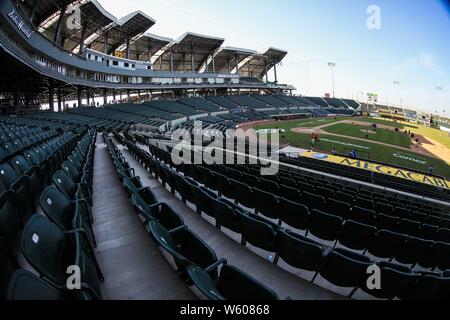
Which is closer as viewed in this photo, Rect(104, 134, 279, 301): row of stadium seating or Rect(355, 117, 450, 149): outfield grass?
Rect(104, 134, 279, 301): row of stadium seating

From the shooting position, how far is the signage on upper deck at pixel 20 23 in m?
21.5

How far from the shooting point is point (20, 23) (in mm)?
23344

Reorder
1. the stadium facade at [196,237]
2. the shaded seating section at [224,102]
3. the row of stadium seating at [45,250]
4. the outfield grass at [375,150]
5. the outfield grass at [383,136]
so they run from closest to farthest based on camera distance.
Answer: the row of stadium seating at [45,250], the stadium facade at [196,237], the outfield grass at [375,150], the outfield grass at [383,136], the shaded seating section at [224,102]

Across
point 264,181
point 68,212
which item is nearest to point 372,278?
point 68,212

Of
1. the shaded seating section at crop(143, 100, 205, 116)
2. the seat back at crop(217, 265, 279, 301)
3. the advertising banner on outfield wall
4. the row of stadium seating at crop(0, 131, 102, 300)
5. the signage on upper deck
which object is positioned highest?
the signage on upper deck

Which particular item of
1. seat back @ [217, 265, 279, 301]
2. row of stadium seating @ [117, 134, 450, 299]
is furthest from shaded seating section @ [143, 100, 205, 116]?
seat back @ [217, 265, 279, 301]

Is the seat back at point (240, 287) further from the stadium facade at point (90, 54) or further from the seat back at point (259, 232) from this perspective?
the stadium facade at point (90, 54)

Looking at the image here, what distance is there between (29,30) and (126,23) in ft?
94.5

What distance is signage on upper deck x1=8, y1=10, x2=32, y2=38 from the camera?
21.5 m

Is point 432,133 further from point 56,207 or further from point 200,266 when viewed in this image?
point 56,207

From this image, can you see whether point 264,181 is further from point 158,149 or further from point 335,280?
point 158,149

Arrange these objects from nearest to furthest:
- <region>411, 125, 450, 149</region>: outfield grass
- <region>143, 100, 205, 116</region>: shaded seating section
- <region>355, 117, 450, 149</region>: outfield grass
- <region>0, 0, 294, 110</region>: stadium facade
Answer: <region>0, 0, 294, 110</region>: stadium facade < <region>411, 125, 450, 149</region>: outfield grass < <region>355, 117, 450, 149</region>: outfield grass < <region>143, 100, 205, 116</region>: shaded seating section

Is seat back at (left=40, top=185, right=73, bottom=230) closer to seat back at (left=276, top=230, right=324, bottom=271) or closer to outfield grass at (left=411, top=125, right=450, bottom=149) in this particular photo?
seat back at (left=276, top=230, right=324, bottom=271)

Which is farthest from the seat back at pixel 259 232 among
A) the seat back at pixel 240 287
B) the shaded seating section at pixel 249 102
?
the shaded seating section at pixel 249 102
